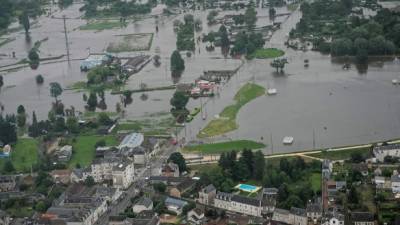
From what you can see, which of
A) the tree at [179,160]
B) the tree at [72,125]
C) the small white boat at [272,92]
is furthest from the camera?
the small white boat at [272,92]

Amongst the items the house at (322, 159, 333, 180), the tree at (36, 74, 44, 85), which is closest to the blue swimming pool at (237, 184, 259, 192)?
the house at (322, 159, 333, 180)

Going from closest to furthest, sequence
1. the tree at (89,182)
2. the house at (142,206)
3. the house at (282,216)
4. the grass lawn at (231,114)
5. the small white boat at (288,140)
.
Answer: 1. the house at (282,216)
2. the house at (142,206)
3. the tree at (89,182)
4. the small white boat at (288,140)
5. the grass lawn at (231,114)

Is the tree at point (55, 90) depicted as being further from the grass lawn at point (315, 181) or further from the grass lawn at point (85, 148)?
the grass lawn at point (315, 181)

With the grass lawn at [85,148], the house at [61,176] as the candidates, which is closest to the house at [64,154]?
the grass lawn at [85,148]

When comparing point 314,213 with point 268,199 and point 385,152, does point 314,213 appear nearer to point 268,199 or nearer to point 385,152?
point 268,199

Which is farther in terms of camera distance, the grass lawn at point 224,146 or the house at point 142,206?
the grass lawn at point 224,146

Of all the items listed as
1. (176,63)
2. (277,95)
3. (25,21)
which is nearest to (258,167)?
(277,95)

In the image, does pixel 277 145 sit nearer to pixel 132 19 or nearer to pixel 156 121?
pixel 156 121
